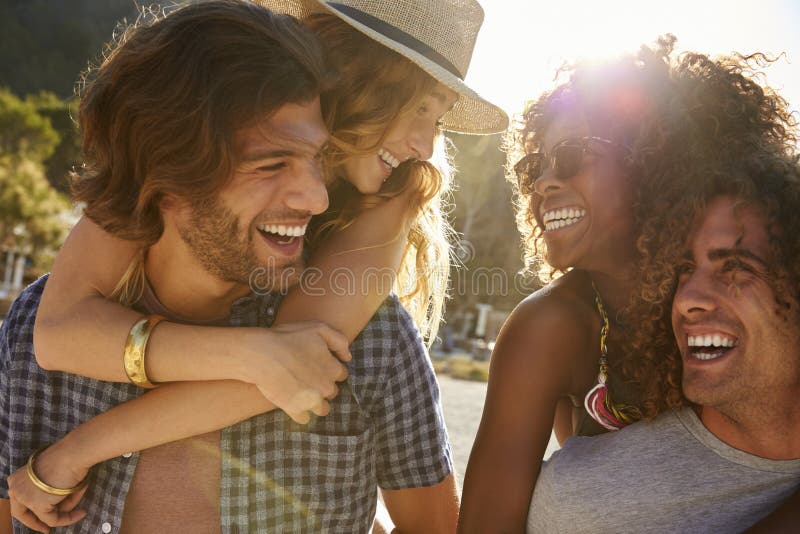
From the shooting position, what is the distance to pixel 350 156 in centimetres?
260

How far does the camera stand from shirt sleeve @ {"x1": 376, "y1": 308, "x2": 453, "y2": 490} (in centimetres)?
233

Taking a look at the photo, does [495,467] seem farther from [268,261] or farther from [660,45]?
[660,45]

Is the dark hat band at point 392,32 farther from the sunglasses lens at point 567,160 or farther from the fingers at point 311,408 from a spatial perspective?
the fingers at point 311,408

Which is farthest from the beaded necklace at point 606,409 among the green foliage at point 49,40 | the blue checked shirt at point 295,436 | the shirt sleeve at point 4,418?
the green foliage at point 49,40

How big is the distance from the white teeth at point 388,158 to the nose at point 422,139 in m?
0.08

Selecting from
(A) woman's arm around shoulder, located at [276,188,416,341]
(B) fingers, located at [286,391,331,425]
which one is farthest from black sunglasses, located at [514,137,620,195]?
(B) fingers, located at [286,391,331,425]

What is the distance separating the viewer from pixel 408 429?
91.9 inches

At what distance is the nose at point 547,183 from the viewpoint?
2465 millimetres

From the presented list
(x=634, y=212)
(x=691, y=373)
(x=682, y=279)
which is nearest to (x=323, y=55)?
(x=634, y=212)

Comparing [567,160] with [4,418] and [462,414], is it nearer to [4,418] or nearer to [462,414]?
[4,418]

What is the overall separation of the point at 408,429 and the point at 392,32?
140 cm

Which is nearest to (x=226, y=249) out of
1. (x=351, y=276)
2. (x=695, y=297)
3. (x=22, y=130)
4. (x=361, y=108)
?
(x=351, y=276)

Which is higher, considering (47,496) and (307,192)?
(307,192)

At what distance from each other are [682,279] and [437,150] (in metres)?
1.20
